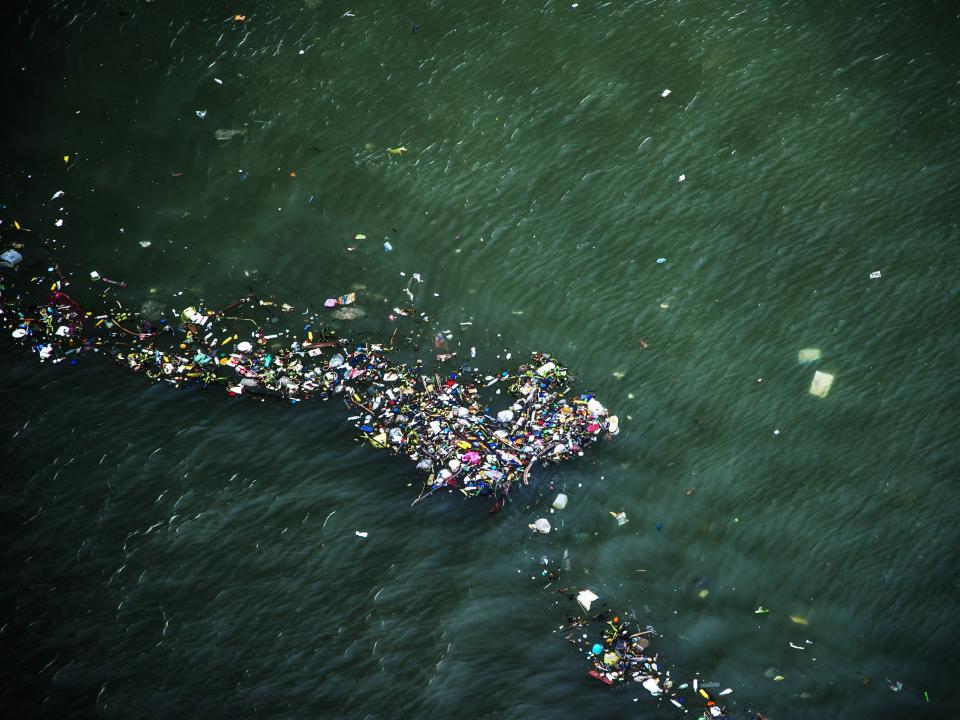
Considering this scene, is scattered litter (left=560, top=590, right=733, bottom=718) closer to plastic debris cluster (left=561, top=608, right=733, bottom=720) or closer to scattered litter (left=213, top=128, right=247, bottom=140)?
plastic debris cluster (left=561, top=608, right=733, bottom=720)

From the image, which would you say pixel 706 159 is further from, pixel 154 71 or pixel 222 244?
pixel 154 71

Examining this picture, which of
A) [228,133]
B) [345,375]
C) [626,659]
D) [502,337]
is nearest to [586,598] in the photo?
[626,659]

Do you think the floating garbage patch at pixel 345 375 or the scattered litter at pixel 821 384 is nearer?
the floating garbage patch at pixel 345 375

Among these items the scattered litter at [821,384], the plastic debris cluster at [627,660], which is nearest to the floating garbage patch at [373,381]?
the plastic debris cluster at [627,660]

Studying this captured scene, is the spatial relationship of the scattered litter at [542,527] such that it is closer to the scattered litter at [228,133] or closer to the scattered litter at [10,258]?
the scattered litter at [228,133]

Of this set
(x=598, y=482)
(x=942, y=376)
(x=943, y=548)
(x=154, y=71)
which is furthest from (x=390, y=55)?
(x=943, y=548)

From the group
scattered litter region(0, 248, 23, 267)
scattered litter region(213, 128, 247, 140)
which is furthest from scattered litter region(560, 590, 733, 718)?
scattered litter region(0, 248, 23, 267)
